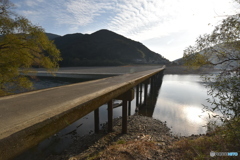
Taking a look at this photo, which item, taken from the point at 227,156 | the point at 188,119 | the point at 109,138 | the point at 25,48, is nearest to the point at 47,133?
the point at 227,156

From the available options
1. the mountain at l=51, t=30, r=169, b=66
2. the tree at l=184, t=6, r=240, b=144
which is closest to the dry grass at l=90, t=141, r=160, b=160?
the tree at l=184, t=6, r=240, b=144

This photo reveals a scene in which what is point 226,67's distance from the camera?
5055mm

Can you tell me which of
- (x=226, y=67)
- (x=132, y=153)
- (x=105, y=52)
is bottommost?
(x=132, y=153)

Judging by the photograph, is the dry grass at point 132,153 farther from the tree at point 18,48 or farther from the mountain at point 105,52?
the mountain at point 105,52

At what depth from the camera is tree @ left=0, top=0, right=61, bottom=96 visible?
829 centimetres

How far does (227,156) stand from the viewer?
2949 millimetres

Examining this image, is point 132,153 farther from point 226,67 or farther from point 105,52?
point 105,52

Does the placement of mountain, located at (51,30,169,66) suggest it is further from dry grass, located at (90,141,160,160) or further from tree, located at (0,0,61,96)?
dry grass, located at (90,141,160,160)

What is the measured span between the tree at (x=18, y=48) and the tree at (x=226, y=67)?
1092cm

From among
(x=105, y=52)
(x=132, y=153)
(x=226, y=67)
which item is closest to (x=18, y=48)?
(x=132, y=153)

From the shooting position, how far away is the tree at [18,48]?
27.2ft

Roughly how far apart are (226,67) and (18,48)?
12393mm

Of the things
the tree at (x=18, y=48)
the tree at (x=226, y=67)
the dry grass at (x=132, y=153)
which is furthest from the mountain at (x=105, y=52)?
the dry grass at (x=132, y=153)

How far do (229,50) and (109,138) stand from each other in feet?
22.9
